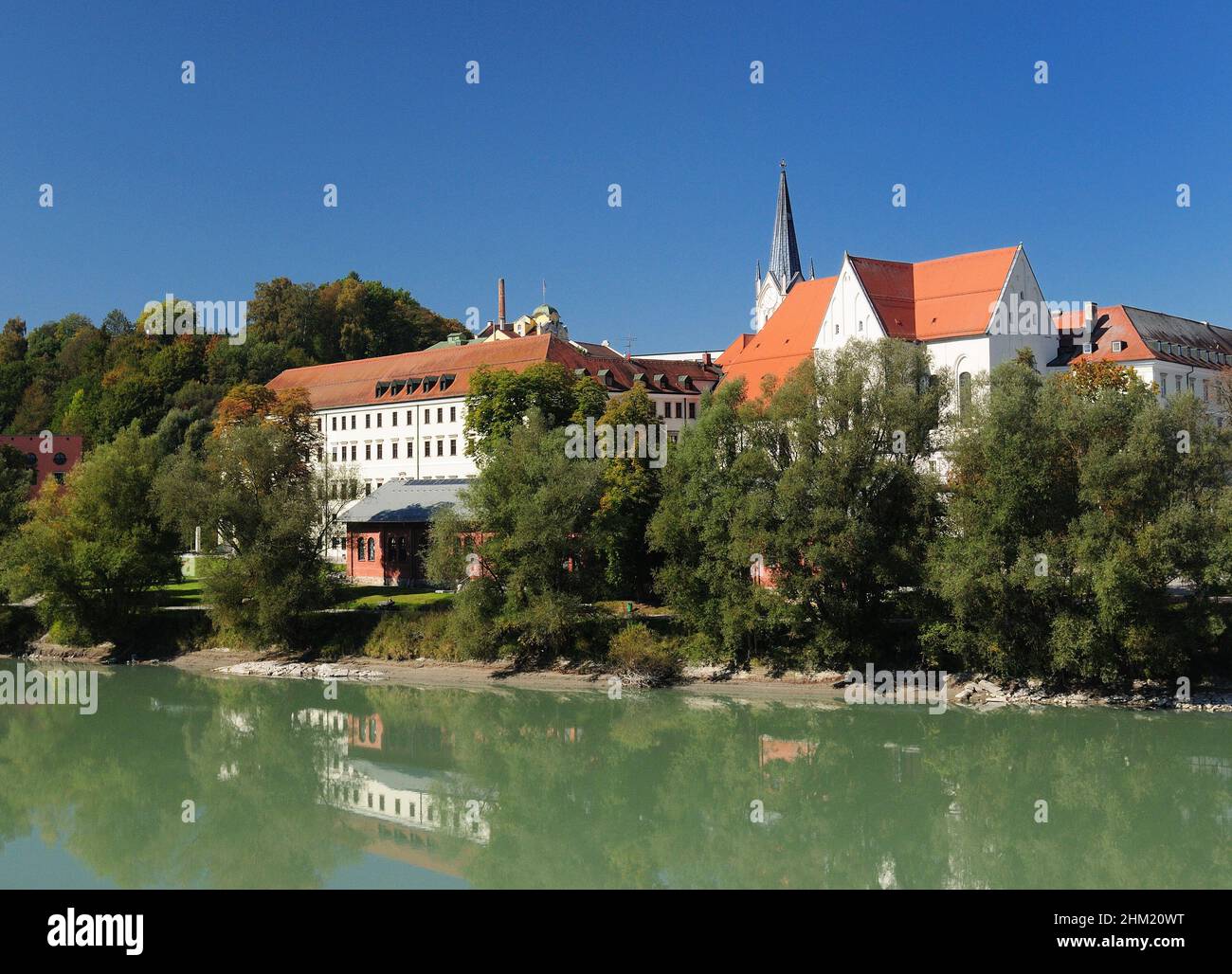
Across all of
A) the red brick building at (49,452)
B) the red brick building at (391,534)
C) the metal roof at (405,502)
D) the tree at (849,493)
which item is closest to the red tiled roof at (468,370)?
the metal roof at (405,502)

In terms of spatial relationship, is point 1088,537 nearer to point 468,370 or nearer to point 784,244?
point 468,370

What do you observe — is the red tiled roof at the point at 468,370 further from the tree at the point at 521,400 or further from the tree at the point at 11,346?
→ the tree at the point at 11,346

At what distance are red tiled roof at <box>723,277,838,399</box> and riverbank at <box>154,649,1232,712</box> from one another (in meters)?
22.6

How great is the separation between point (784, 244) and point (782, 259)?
1174 mm

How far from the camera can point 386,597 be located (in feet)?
145

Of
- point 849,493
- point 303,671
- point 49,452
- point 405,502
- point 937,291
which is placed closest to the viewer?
point 849,493

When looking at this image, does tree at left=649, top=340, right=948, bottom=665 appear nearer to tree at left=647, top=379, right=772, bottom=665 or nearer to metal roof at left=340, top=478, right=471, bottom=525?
tree at left=647, top=379, right=772, bottom=665

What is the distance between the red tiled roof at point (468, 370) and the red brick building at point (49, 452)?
15815 mm

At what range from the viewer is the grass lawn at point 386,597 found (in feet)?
137

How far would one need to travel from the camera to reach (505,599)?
1420 inches

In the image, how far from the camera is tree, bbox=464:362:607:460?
156 ft

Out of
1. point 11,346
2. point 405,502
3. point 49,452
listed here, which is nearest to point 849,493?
point 405,502
